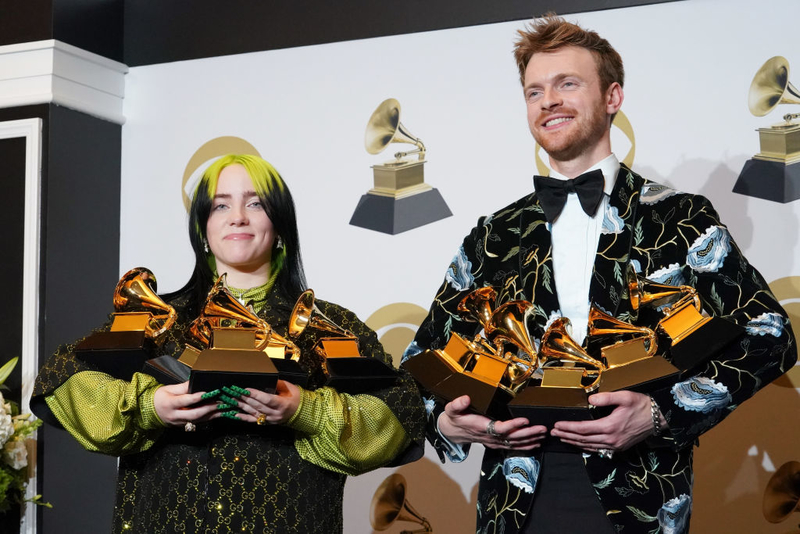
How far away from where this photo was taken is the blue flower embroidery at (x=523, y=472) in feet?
7.06

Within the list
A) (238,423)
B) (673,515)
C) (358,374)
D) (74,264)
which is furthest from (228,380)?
(74,264)

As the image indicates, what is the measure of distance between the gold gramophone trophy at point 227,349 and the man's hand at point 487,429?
396 mm

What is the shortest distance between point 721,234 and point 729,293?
147mm

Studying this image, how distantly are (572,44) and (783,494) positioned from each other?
167 cm

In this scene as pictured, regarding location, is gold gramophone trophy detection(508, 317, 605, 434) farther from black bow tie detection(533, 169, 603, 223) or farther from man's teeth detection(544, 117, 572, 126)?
man's teeth detection(544, 117, 572, 126)

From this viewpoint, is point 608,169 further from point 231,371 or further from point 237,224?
point 231,371

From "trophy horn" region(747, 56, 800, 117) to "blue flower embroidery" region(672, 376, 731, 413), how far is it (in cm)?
156

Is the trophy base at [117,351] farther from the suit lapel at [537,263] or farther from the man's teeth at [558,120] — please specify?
the man's teeth at [558,120]

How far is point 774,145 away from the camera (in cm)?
332

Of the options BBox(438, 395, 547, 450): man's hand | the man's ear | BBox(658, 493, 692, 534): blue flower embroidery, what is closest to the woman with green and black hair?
BBox(438, 395, 547, 450): man's hand

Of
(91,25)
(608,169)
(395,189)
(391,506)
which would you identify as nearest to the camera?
(608,169)

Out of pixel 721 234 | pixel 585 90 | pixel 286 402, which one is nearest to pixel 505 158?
pixel 585 90

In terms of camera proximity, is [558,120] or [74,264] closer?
[558,120]

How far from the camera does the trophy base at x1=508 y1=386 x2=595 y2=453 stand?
200cm
